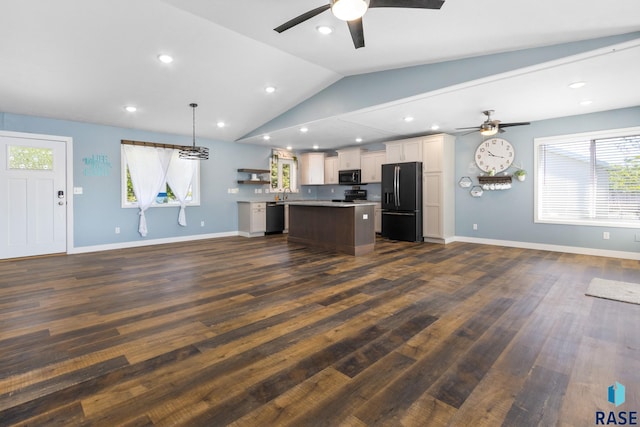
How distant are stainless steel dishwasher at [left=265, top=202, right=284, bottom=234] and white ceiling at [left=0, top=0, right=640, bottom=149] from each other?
9.20ft

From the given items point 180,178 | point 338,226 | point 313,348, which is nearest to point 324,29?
point 338,226

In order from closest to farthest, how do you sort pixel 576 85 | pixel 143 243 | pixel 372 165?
pixel 576 85, pixel 143 243, pixel 372 165

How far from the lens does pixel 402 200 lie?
6.88 metres

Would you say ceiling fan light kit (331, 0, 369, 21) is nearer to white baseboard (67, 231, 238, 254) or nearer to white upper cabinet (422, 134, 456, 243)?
white upper cabinet (422, 134, 456, 243)

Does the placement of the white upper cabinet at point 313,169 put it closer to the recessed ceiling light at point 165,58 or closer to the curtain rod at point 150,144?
the curtain rod at point 150,144

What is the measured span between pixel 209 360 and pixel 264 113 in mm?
5332

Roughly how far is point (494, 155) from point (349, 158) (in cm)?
362

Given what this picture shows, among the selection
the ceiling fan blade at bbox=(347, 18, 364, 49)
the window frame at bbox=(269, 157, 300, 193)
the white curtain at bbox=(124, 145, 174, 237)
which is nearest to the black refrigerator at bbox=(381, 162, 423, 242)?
the window frame at bbox=(269, 157, 300, 193)

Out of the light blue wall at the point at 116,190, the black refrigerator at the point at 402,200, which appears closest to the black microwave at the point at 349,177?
the black refrigerator at the point at 402,200

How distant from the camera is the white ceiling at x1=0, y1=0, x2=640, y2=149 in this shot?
3.03m

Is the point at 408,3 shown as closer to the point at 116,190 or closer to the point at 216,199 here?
the point at 116,190

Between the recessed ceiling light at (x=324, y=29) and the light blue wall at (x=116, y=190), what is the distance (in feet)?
15.9

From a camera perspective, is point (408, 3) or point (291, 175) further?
point (291, 175)

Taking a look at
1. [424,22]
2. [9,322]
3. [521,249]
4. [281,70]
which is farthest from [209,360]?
[521,249]
